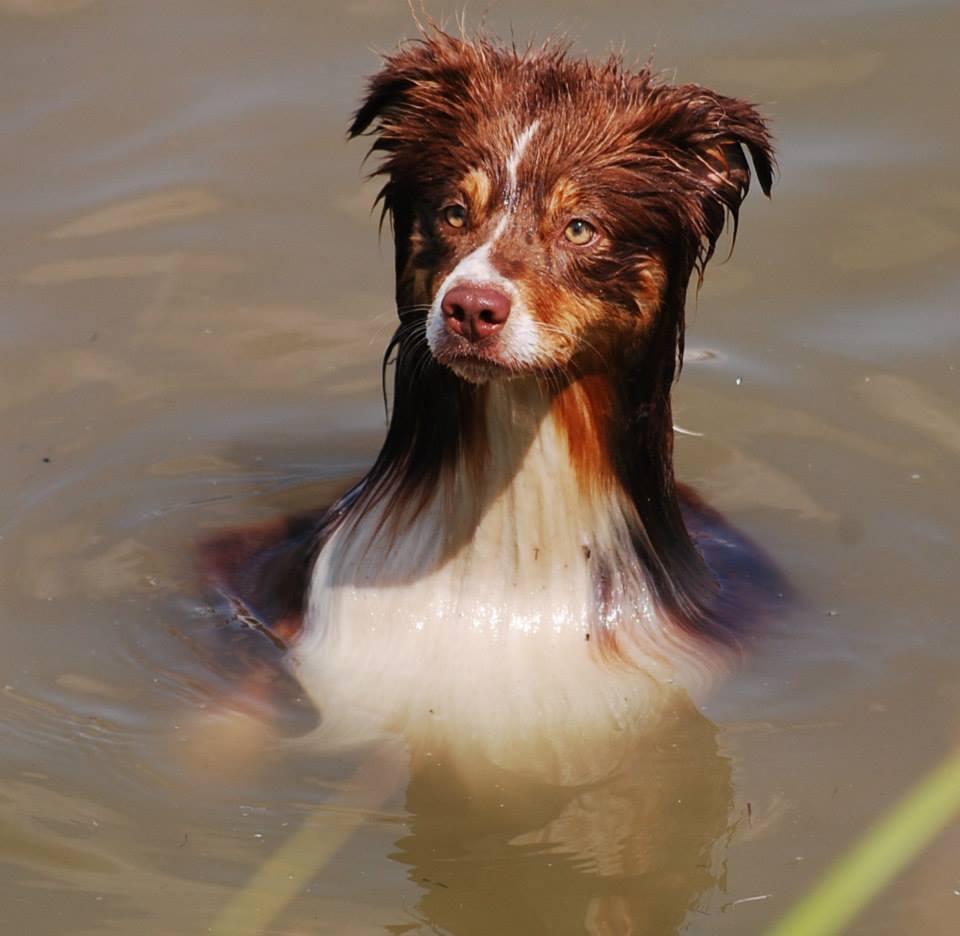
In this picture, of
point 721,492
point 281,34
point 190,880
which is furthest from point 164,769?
point 281,34

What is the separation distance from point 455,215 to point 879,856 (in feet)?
7.51

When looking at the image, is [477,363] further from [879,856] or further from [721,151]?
[879,856]

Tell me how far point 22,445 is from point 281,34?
3.34 meters

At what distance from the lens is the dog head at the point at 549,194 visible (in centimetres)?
600

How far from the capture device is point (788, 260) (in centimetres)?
964

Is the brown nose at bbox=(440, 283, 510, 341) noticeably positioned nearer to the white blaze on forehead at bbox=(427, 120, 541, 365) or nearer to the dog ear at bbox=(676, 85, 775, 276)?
the white blaze on forehead at bbox=(427, 120, 541, 365)

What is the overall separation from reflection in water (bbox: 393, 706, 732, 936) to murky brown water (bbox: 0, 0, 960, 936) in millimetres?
13

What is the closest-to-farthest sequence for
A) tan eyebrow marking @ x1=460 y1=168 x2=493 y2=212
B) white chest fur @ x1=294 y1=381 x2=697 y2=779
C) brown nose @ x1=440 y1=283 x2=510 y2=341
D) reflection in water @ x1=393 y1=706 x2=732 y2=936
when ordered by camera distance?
brown nose @ x1=440 y1=283 x2=510 y2=341 < reflection in water @ x1=393 y1=706 x2=732 y2=936 < tan eyebrow marking @ x1=460 y1=168 x2=493 y2=212 < white chest fur @ x1=294 y1=381 x2=697 y2=779

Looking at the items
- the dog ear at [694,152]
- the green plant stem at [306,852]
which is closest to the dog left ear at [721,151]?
the dog ear at [694,152]

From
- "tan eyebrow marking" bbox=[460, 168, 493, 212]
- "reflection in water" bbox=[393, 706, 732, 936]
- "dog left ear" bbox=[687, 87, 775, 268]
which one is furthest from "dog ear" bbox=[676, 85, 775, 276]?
"reflection in water" bbox=[393, 706, 732, 936]

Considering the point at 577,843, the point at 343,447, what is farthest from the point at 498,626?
the point at 343,447

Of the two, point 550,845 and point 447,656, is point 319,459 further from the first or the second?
point 550,845

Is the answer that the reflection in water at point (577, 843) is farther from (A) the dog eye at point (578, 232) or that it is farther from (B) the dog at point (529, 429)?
(A) the dog eye at point (578, 232)

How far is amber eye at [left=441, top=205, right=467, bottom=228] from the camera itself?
6191mm
